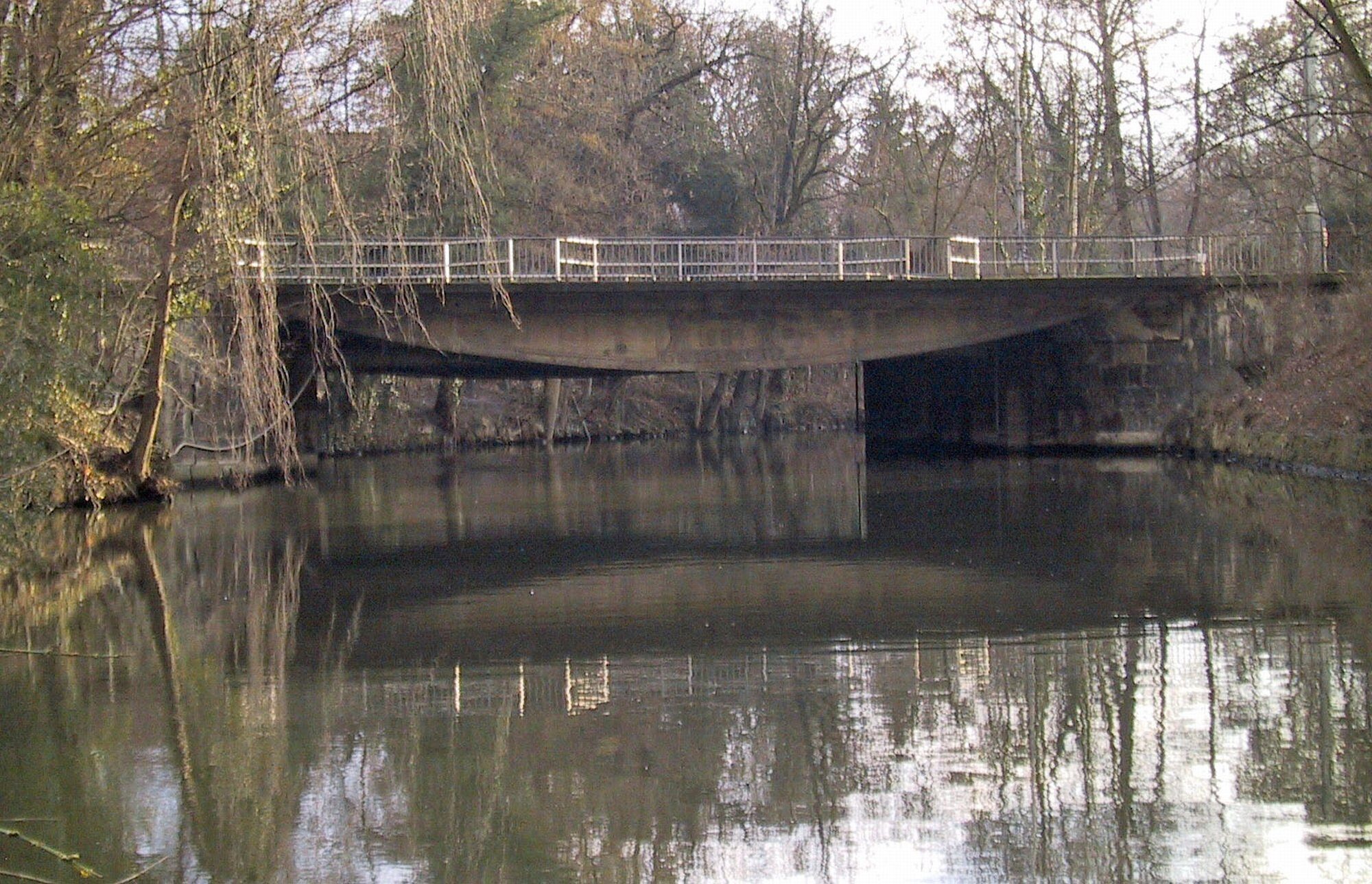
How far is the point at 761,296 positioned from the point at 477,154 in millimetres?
14288

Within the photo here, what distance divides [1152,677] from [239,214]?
889 cm

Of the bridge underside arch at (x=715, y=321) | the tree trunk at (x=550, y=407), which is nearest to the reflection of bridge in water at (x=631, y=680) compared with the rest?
the bridge underside arch at (x=715, y=321)

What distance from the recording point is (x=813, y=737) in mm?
9734

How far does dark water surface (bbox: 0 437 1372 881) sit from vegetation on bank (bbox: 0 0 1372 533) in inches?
85.8

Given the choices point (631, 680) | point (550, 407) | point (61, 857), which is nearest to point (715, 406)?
point (550, 407)

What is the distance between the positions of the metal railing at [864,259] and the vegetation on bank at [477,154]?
0.96 m

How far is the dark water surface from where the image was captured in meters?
7.71

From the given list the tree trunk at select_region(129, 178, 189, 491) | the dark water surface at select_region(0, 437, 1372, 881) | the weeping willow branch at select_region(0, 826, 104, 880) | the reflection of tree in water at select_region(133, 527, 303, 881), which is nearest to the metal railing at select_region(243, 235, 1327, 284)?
the tree trunk at select_region(129, 178, 189, 491)

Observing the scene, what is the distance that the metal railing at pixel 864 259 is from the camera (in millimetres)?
36656

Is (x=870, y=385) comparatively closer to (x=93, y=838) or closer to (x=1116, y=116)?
(x=1116, y=116)

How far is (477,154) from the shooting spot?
25266 mm

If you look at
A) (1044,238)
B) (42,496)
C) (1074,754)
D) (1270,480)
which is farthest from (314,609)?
(1044,238)

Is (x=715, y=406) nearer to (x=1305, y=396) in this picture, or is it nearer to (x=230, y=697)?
(x=1305, y=396)

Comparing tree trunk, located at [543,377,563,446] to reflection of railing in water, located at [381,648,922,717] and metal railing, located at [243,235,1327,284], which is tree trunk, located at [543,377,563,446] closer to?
metal railing, located at [243,235,1327,284]
